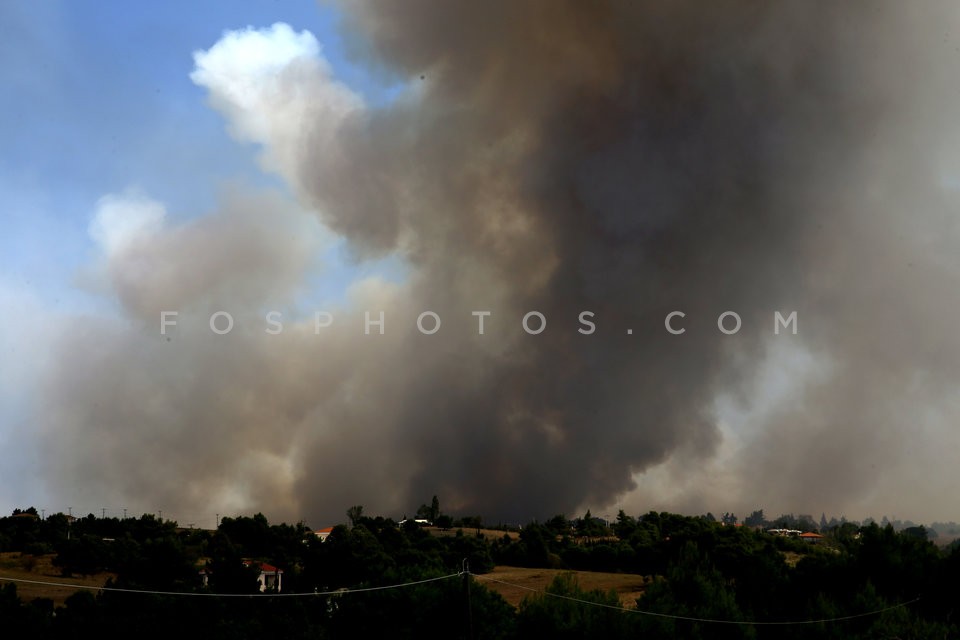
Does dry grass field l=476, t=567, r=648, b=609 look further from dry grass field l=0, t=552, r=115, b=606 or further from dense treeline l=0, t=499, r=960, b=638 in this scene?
dry grass field l=0, t=552, r=115, b=606

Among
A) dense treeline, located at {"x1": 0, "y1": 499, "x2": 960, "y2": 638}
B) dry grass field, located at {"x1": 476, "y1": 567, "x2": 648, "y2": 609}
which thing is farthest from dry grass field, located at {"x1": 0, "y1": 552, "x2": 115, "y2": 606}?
dry grass field, located at {"x1": 476, "y1": 567, "x2": 648, "y2": 609}

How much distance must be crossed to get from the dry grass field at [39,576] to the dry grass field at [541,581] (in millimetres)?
47368

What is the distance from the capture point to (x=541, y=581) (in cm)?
11269

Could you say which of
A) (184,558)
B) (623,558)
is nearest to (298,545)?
(184,558)

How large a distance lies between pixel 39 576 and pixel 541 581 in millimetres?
64972

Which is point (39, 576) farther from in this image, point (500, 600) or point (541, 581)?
point (500, 600)

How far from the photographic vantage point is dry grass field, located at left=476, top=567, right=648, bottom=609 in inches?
3905

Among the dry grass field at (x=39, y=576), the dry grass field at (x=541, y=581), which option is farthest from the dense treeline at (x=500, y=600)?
the dry grass field at (x=541, y=581)

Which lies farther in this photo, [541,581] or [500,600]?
[541,581]

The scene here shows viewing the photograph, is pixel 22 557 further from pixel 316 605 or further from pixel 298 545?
pixel 316 605

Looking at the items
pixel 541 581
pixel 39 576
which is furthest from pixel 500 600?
pixel 39 576

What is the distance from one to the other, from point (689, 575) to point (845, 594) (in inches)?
711

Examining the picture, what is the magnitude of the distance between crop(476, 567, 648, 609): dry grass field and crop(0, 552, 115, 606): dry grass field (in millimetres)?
47368

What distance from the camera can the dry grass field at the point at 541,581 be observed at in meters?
99.2
